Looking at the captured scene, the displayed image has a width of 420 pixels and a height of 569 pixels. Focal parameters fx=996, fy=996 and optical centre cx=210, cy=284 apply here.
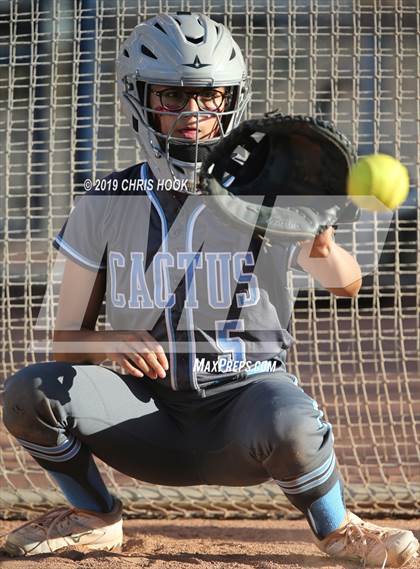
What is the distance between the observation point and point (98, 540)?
3.05m

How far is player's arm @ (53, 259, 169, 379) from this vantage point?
2838mm

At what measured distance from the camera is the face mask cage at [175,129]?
292cm

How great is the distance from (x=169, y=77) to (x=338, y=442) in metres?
2.41

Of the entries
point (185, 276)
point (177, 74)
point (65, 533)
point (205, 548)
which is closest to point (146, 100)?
point (177, 74)

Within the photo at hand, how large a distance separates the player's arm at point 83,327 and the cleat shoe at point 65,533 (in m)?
0.50

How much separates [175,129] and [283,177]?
0.39 m

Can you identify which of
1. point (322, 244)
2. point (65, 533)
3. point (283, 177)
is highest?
point (283, 177)

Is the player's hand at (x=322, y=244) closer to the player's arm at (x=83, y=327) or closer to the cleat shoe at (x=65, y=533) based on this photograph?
the player's arm at (x=83, y=327)

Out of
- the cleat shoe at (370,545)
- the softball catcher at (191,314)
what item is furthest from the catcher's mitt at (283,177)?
the cleat shoe at (370,545)

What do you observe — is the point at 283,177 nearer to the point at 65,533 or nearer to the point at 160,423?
the point at 160,423

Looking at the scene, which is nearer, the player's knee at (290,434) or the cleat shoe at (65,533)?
the player's knee at (290,434)

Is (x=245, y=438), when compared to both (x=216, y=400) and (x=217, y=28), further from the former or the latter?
(x=217, y=28)

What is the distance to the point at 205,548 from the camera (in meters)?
3.25

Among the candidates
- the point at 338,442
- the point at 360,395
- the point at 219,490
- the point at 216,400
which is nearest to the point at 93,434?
the point at 216,400
